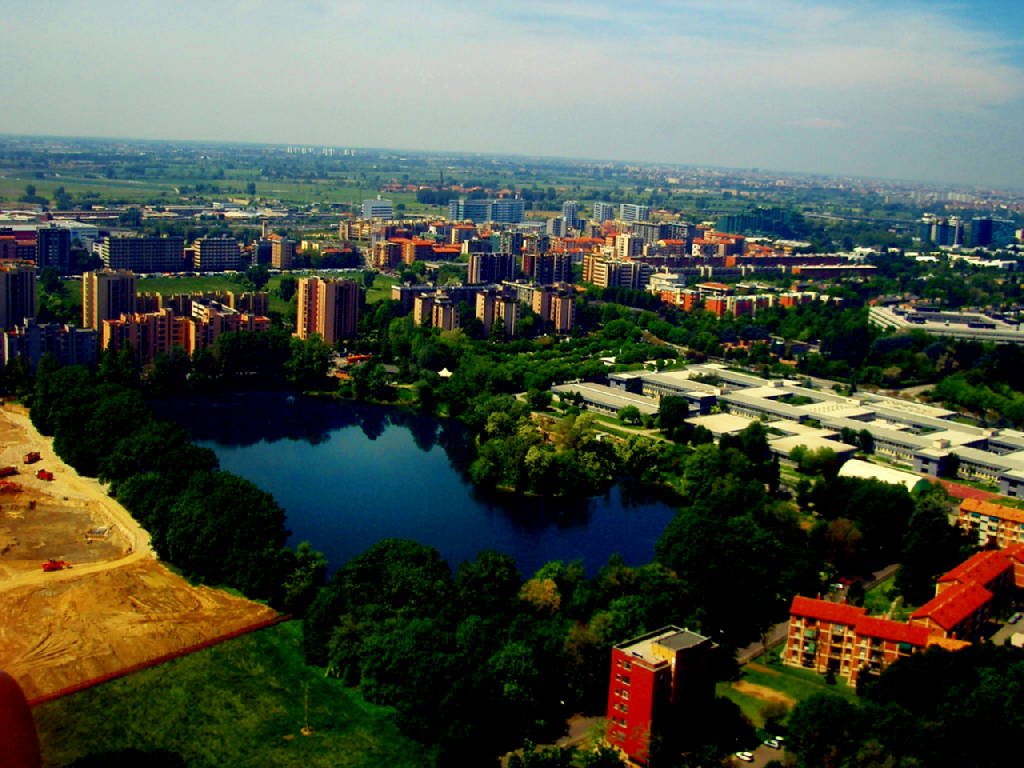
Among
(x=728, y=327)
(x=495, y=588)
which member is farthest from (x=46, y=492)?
(x=728, y=327)

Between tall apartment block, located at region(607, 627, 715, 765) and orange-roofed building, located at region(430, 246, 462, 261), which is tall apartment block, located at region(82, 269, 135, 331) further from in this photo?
tall apartment block, located at region(607, 627, 715, 765)

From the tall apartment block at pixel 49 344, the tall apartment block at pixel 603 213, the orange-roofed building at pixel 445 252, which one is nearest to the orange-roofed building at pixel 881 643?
the tall apartment block at pixel 49 344

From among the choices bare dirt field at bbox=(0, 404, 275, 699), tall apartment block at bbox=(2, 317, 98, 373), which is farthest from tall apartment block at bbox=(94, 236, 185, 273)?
bare dirt field at bbox=(0, 404, 275, 699)

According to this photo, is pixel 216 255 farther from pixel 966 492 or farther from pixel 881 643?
pixel 881 643

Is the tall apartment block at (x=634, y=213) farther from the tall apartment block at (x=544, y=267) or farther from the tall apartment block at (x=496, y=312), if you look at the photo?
the tall apartment block at (x=496, y=312)

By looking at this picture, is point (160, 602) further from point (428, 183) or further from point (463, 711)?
point (428, 183)
